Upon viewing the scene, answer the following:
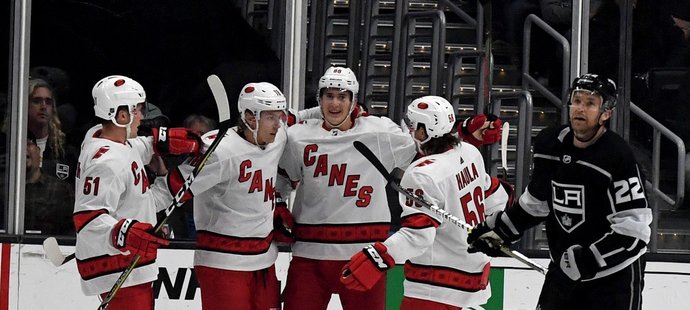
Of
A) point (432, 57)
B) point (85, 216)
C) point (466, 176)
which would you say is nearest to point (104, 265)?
point (85, 216)

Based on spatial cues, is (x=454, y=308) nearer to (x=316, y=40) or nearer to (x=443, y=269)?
(x=443, y=269)

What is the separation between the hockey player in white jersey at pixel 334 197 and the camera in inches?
212

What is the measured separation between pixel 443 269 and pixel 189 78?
1390 millimetres

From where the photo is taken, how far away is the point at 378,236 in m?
5.45

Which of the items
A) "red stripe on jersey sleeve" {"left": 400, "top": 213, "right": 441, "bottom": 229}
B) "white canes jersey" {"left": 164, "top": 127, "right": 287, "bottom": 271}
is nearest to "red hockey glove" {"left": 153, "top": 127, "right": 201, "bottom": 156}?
"white canes jersey" {"left": 164, "top": 127, "right": 287, "bottom": 271}

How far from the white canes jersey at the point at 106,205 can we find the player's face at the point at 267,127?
0.43 metres

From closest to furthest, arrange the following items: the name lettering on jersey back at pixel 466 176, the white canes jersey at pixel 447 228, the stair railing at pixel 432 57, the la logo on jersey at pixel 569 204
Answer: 1. the la logo on jersey at pixel 569 204
2. the white canes jersey at pixel 447 228
3. the name lettering on jersey back at pixel 466 176
4. the stair railing at pixel 432 57

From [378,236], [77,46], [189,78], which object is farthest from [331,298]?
[77,46]

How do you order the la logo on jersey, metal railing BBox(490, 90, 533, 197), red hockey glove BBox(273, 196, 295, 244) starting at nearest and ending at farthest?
the la logo on jersey < red hockey glove BBox(273, 196, 295, 244) < metal railing BBox(490, 90, 533, 197)

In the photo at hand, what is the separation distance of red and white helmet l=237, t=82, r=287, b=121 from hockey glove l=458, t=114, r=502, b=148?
0.65 metres

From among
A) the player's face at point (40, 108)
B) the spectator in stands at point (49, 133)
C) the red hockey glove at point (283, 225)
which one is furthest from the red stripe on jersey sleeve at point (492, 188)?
the player's face at point (40, 108)

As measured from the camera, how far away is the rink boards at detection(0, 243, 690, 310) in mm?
5891

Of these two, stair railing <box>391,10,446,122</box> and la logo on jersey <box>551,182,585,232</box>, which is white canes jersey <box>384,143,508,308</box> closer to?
la logo on jersey <box>551,182,585,232</box>

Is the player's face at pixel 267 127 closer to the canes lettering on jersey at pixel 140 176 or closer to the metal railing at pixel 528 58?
the canes lettering on jersey at pixel 140 176
